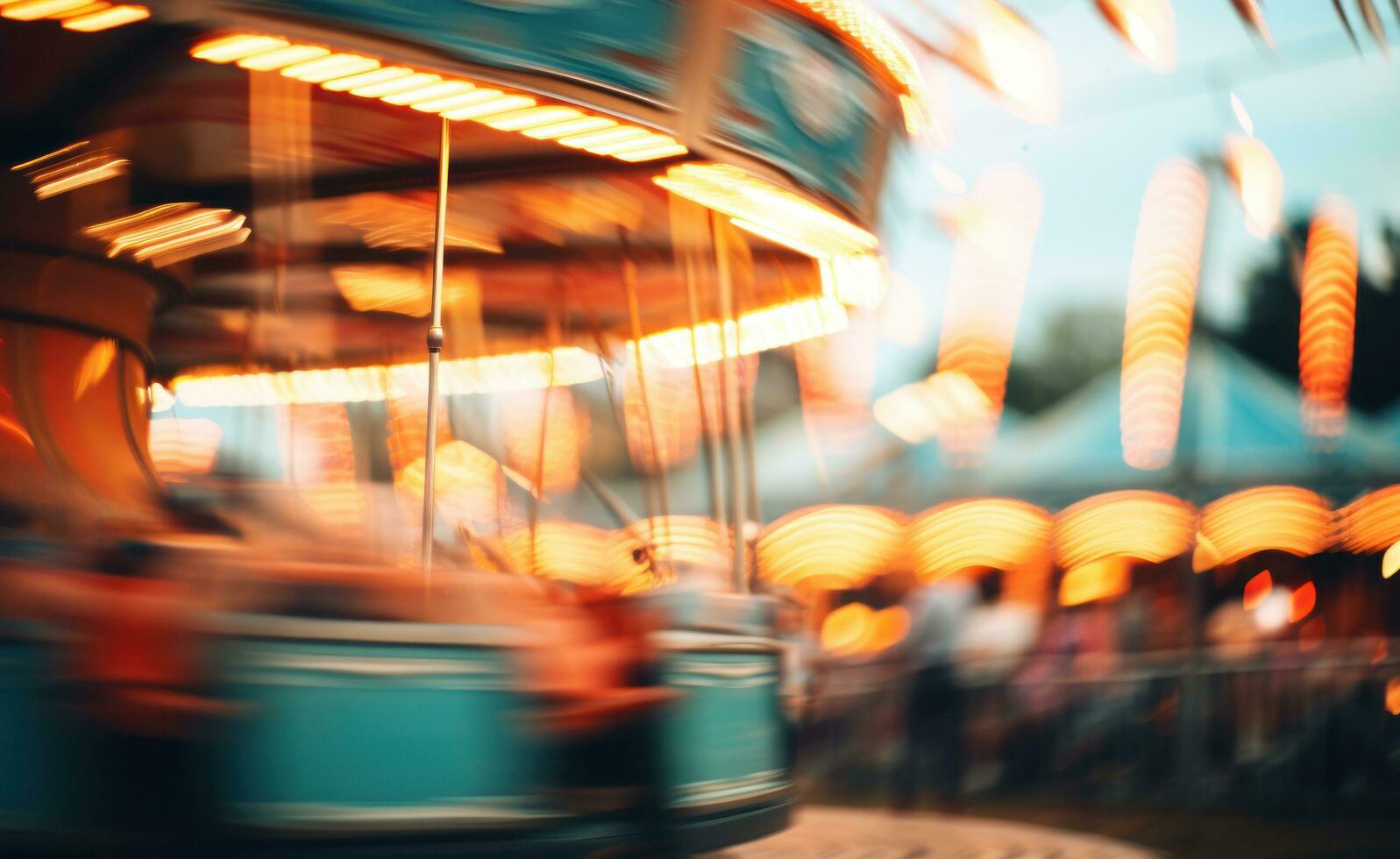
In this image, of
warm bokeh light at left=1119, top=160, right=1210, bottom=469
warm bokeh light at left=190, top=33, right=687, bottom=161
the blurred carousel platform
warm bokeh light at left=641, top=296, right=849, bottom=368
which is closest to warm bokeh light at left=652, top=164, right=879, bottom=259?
warm bokeh light at left=190, top=33, right=687, bottom=161

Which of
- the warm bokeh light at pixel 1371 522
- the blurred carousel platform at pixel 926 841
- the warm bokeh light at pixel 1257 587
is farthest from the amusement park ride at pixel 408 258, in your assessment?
the warm bokeh light at pixel 1257 587

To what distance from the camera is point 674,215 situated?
5055 millimetres

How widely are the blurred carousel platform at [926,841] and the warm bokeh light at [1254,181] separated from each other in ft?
13.0

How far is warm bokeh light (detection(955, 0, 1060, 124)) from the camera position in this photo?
4773mm

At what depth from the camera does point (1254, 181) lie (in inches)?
332

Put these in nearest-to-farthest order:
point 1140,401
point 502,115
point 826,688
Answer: point 502,115
point 826,688
point 1140,401

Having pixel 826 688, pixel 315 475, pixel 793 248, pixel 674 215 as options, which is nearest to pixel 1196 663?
pixel 826 688

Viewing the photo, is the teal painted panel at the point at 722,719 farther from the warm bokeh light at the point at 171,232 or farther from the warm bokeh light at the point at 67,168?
the warm bokeh light at the point at 67,168

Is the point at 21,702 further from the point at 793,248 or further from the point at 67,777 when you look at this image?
the point at 793,248

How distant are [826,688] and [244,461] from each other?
5.52 metres

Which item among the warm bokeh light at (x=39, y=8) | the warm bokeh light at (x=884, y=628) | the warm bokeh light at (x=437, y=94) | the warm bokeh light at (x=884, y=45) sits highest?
the warm bokeh light at (x=884, y=45)

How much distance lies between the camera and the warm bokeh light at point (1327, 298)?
1070cm

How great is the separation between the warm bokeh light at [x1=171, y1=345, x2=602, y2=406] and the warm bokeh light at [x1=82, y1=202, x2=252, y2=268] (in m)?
0.54

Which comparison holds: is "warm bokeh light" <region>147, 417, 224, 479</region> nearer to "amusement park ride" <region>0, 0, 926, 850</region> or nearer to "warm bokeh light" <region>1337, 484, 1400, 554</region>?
"amusement park ride" <region>0, 0, 926, 850</region>
